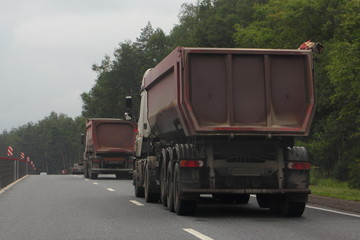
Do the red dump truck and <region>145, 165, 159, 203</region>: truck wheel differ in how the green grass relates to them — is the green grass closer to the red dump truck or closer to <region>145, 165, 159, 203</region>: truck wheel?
<region>145, 165, 159, 203</region>: truck wheel

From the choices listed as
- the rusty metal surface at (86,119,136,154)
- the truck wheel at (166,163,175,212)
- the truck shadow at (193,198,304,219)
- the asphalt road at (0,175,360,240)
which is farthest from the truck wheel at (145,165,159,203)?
the rusty metal surface at (86,119,136,154)

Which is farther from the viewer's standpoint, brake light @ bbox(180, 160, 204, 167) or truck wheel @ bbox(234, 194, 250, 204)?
truck wheel @ bbox(234, 194, 250, 204)

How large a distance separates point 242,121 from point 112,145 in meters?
21.3

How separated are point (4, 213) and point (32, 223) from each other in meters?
2.18

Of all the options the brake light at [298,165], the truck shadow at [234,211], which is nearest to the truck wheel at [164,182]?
the truck shadow at [234,211]

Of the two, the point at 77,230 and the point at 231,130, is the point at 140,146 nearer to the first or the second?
the point at 231,130

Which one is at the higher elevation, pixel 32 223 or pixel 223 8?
pixel 223 8

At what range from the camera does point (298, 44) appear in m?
36.9

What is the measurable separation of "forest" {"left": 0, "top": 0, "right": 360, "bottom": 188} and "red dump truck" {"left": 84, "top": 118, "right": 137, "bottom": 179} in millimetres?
9289

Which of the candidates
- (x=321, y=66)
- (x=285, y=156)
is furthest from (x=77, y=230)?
(x=321, y=66)

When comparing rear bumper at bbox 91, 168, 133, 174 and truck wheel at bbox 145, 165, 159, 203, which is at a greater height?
rear bumper at bbox 91, 168, 133, 174

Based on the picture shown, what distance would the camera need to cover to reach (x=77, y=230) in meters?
9.97

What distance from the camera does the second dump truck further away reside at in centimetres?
1172

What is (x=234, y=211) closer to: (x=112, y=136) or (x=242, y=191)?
(x=242, y=191)
